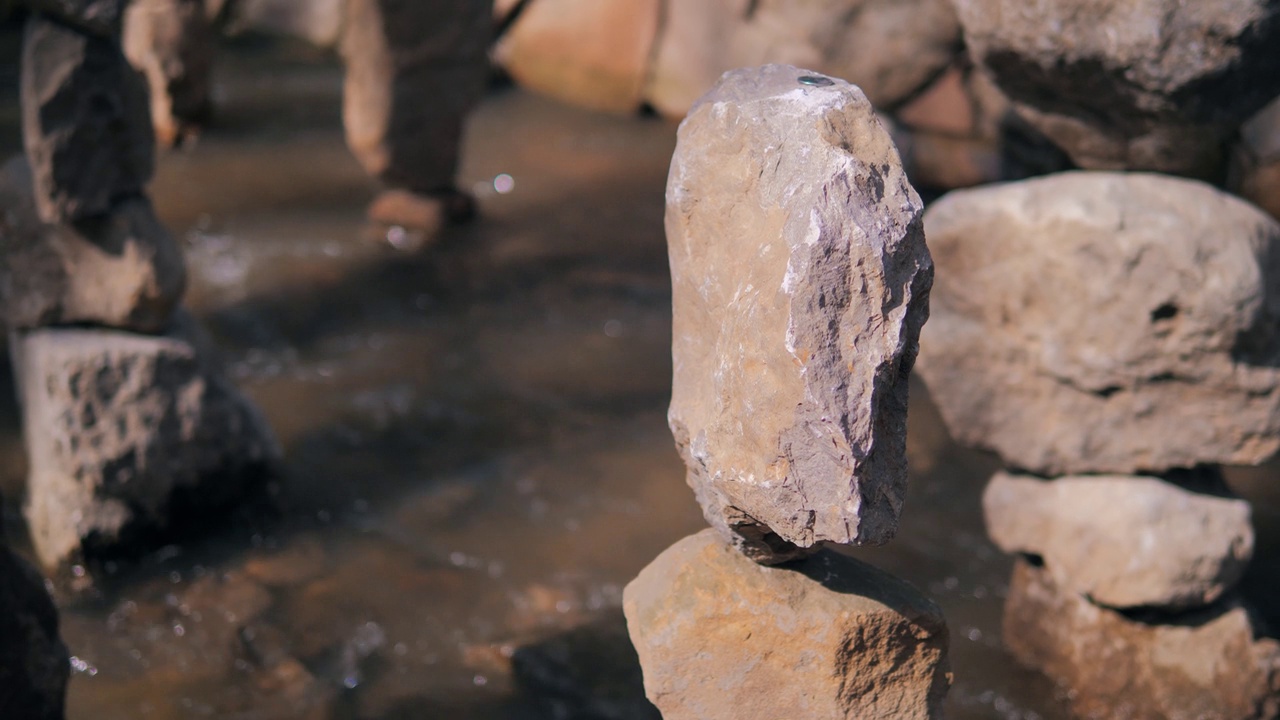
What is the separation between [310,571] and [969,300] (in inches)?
67.6

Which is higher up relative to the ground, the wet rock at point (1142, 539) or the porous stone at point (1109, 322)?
the porous stone at point (1109, 322)

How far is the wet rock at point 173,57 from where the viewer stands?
5359mm

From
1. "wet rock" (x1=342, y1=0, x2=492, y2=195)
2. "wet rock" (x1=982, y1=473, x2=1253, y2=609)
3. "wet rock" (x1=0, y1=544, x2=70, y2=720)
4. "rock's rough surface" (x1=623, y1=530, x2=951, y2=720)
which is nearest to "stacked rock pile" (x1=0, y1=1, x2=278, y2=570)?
"wet rock" (x1=0, y1=544, x2=70, y2=720)

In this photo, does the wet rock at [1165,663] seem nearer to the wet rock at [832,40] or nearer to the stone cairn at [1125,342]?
the stone cairn at [1125,342]

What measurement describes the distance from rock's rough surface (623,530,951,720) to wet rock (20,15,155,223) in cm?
184

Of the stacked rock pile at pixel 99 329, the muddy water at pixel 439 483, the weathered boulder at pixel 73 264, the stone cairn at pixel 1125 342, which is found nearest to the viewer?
the stone cairn at pixel 1125 342

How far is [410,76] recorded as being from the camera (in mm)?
4508

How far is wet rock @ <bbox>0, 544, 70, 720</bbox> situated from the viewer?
2102 mm

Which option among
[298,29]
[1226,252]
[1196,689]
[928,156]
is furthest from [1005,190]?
[298,29]

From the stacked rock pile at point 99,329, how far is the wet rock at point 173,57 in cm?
265

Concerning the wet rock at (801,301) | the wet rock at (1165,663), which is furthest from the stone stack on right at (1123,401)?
the wet rock at (801,301)

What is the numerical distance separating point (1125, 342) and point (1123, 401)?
0.16 m

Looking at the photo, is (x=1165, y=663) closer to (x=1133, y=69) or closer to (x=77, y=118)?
(x=1133, y=69)

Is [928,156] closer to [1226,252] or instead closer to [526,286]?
[526,286]
